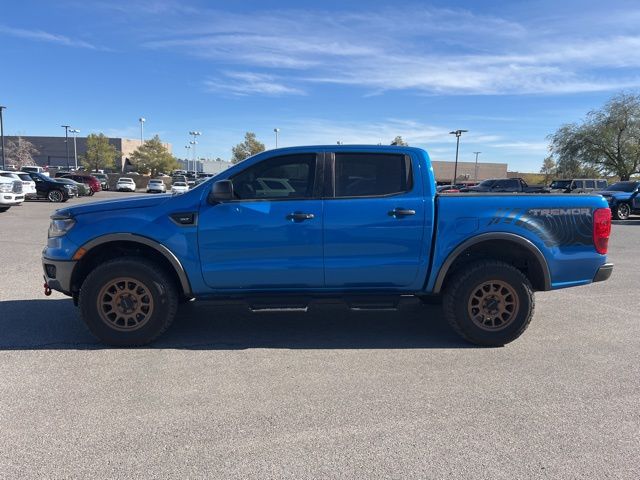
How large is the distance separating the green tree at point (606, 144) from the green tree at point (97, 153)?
225ft

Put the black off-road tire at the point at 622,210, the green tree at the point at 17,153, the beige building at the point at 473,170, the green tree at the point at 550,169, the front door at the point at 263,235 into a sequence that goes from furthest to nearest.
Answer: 1. the beige building at the point at 473,170
2. the green tree at the point at 17,153
3. the green tree at the point at 550,169
4. the black off-road tire at the point at 622,210
5. the front door at the point at 263,235

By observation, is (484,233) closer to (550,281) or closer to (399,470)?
(550,281)

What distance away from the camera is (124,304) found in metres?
4.61

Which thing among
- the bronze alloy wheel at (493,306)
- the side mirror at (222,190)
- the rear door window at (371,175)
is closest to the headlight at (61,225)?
the side mirror at (222,190)

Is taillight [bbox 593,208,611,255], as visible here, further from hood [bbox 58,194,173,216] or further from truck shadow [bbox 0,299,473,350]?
hood [bbox 58,194,173,216]

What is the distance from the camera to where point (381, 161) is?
4801 mm

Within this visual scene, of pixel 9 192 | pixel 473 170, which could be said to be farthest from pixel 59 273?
pixel 473 170

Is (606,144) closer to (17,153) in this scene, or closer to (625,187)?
(625,187)

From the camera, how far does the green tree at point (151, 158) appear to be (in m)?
85.1

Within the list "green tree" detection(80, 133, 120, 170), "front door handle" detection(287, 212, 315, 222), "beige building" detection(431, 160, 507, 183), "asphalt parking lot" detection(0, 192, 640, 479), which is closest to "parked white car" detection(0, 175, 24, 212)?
"asphalt parking lot" detection(0, 192, 640, 479)

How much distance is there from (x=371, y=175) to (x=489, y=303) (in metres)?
1.71

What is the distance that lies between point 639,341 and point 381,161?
322 cm

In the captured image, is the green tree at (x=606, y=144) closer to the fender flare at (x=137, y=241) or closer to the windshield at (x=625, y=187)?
the windshield at (x=625, y=187)

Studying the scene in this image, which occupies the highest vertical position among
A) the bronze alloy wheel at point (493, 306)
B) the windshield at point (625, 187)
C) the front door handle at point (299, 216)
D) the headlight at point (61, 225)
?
the windshield at point (625, 187)
